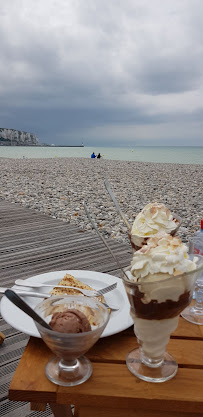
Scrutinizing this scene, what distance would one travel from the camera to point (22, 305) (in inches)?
33.8

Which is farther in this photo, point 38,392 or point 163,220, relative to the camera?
point 163,220

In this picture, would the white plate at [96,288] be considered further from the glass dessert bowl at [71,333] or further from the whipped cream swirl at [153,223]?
the whipped cream swirl at [153,223]

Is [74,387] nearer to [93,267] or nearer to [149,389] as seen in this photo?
[149,389]

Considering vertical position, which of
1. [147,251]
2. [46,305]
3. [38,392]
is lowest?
[38,392]

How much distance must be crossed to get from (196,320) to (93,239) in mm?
2771

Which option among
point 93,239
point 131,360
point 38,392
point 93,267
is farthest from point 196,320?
point 93,239

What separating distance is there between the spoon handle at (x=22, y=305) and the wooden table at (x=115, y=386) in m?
0.19

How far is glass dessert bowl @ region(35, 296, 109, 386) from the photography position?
2.89 feet

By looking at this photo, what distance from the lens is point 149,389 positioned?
3.12 ft

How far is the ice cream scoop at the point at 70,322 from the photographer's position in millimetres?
910

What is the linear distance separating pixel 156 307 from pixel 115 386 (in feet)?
0.95

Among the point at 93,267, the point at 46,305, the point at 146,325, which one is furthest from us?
the point at 93,267

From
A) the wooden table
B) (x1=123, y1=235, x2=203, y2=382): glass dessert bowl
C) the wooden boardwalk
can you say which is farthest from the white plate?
the wooden boardwalk

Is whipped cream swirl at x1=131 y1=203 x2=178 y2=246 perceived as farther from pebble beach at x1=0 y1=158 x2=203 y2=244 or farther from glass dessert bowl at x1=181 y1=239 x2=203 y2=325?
pebble beach at x1=0 y1=158 x2=203 y2=244
